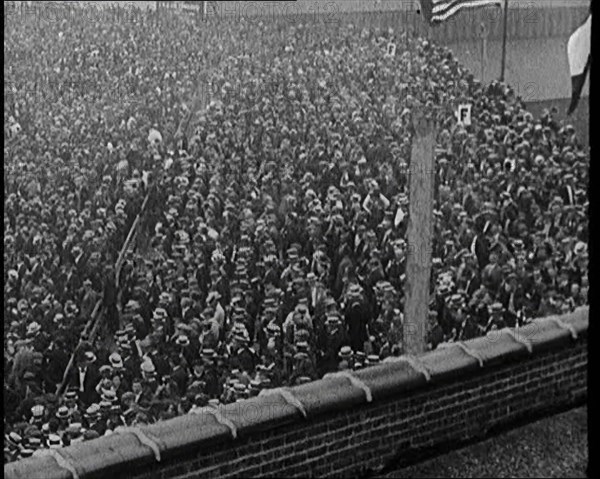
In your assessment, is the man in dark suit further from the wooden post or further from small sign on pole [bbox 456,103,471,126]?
small sign on pole [bbox 456,103,471,126]

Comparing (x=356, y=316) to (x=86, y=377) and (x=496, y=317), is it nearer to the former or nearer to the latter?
(x=496, y=317)

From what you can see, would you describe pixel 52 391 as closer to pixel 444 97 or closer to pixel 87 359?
pixel 87 359

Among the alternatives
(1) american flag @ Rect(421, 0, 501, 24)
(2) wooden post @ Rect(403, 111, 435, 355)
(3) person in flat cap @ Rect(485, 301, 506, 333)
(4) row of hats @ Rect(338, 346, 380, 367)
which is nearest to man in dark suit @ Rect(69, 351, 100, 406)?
(4) row of hats @ Rect(338, 346, 380, 367)

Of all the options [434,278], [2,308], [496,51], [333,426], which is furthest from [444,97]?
[2,308]

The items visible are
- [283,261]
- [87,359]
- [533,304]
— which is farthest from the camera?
[533,304]

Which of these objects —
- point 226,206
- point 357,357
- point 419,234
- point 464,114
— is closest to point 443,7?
point 464,114

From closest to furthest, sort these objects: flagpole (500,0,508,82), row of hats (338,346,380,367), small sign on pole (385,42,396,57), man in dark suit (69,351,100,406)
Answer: man in dark suit (69,351,100,406)
small sign on pole (385,42,396,57)
row of hats (338,346,380,367)
flagpole (500,0,508,82)
